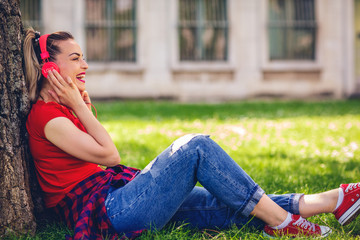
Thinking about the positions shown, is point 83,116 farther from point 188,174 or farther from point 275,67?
point 275,67

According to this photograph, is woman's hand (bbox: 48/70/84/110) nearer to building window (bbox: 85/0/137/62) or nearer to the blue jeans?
the blue jeans

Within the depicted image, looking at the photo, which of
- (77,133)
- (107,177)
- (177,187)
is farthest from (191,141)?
(77,133)

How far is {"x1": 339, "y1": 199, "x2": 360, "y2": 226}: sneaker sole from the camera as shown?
2.61 metres

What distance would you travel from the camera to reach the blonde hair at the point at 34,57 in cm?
257

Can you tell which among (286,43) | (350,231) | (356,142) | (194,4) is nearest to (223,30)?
(194,4)

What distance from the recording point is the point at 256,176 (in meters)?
3.99

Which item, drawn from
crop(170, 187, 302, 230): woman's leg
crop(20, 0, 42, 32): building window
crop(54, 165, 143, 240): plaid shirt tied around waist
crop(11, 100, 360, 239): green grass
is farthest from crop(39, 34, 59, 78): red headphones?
crop(20, 0, 42, 32): building window

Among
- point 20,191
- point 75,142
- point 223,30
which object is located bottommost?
point 20,191

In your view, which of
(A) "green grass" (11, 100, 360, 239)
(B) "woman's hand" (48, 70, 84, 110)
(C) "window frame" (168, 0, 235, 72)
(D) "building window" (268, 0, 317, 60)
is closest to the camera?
(B) "woman's hand" (48, 70, 84, 110)

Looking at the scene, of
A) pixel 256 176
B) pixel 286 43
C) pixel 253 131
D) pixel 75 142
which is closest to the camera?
pixel 75 142

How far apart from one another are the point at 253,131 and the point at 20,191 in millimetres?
4916

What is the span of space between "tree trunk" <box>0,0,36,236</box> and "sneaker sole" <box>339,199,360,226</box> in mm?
1960

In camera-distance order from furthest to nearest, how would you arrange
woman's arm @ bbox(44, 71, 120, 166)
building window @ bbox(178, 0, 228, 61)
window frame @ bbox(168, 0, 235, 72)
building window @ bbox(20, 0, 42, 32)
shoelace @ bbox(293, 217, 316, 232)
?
building window @ bbox(178, 0, 228, 61)
window frame @ bbox(168, 0, 235, 72)
building window @ bbox(20, 0, 42, 32)
shoelace @ bbox(293, 217, 316, 232)
woman's arm @ bbox(44, 71, 120, 166)

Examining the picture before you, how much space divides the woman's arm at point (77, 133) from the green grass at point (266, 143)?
56cm
